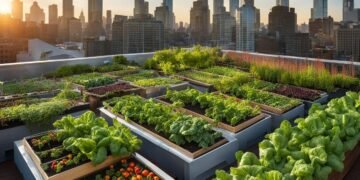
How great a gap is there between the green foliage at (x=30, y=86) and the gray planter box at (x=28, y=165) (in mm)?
2388

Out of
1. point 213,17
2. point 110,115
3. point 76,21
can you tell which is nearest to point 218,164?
point 110,115

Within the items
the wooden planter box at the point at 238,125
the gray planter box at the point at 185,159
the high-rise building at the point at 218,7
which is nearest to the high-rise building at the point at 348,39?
the wooden planter box at the point at 238,125

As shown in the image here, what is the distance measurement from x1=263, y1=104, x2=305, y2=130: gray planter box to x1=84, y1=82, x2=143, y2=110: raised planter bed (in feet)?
7.46

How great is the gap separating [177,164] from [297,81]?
401cm

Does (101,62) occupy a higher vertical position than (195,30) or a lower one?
lower

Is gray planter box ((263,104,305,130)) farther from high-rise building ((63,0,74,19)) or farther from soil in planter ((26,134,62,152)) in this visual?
high-rise building ((63,0,74,19))

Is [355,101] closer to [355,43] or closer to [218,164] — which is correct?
[218,164]

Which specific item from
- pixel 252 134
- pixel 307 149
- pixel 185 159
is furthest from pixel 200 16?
pixel 307 149

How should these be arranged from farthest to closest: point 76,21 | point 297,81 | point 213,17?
point 76,21 → point 213,17 → point 297,81

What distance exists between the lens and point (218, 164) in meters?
3.62

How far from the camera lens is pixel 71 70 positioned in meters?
7.62

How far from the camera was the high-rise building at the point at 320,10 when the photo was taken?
20891 mm

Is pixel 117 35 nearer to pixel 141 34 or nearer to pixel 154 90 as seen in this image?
pixel 141 34

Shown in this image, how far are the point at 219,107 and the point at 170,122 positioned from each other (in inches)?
34.9
